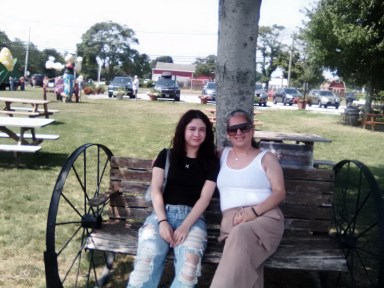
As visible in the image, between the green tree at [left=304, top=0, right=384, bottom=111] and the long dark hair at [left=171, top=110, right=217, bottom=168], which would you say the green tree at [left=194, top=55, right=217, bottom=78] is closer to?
the green tree at [left=304, top=0, right=384, bottom=111]

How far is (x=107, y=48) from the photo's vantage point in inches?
3031

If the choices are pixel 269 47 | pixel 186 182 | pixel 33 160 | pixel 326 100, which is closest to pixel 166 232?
pixel 186 182

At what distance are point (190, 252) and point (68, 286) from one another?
4.10 ft

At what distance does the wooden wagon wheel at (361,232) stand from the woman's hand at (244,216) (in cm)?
68

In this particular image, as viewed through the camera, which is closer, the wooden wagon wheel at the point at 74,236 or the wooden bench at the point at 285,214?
the wooden wagon wheel at the point at 74,236

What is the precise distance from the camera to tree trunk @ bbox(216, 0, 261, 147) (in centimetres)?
364

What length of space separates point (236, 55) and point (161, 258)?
179cm

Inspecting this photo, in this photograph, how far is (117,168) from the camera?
353cm

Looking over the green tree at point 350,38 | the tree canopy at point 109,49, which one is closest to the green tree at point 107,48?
the tree canopy at point 109,49

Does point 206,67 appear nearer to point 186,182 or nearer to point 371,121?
point 371,121

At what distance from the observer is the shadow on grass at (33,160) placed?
23.1 ft

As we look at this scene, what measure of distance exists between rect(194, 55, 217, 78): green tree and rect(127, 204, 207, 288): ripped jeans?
84.1 metres

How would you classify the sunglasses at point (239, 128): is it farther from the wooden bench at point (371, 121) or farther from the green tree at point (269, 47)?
the green tree at point (269, 47)

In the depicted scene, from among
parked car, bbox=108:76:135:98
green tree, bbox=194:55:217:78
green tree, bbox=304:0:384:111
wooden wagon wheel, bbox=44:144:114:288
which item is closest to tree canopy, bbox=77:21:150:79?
green tree, bbox=194:55:217:78
